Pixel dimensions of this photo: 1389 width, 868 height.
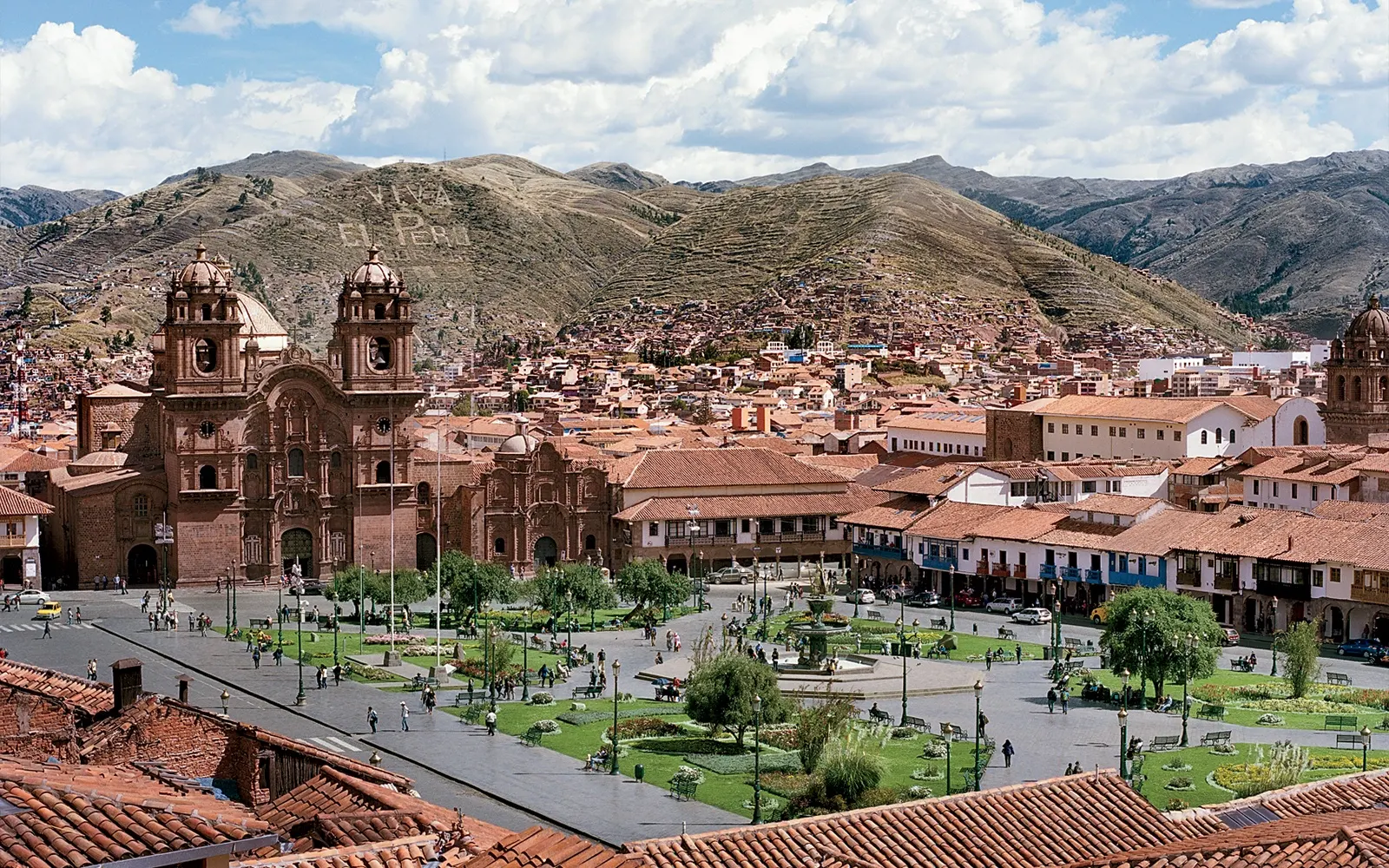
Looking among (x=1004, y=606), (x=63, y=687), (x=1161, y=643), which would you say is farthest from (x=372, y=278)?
(x=63, y=687)

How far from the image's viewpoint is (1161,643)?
142 feet

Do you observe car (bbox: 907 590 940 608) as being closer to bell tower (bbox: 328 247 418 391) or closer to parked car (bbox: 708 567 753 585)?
parked car (bbox: 708 567 753 585)

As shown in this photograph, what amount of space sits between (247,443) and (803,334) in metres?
109

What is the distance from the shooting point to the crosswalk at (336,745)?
37.7 meters

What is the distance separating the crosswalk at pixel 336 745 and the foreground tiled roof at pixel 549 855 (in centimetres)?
2501

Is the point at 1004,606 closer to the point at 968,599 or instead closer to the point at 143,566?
the point at 968,599

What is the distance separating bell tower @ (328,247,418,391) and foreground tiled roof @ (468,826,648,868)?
193 ft

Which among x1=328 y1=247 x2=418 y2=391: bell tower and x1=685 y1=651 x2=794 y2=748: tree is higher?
x1=328 y1=247 x2=418 y2=391: bell tower

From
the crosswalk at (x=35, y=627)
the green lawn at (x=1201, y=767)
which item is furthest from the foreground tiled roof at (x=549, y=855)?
the crosswalk at (x=35, y=627)

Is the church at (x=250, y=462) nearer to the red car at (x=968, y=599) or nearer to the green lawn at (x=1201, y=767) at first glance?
the red car at (x=968, y=599)

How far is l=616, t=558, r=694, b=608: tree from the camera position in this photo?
→ 59.4 m

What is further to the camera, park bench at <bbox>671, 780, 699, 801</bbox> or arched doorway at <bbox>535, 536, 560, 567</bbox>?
arched doorway at <bbox>535, 536, 560, 567</bbox>

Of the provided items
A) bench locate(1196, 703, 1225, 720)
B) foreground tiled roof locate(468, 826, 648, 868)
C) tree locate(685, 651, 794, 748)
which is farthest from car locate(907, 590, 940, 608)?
foreground tiled roof locate(468, 826, 648, 868)

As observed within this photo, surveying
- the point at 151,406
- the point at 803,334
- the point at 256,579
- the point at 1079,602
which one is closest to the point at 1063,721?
the point at 1079,602
